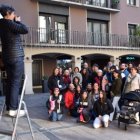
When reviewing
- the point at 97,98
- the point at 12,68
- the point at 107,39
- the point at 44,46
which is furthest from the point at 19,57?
the point at 107,39


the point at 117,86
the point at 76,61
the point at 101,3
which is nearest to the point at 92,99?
the point at 117,86

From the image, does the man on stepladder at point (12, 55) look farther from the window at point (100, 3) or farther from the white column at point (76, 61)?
the window at point (100, 3)

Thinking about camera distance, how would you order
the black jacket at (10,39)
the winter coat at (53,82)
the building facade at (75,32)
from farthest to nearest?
1. the building facade at (75,32)
2. the winter coat at (53,82)
3. the black jacket at (10,39)

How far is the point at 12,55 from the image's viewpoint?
175 inches

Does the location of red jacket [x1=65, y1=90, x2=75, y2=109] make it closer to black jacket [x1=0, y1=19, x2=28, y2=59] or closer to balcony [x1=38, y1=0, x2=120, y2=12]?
black jacket [x1=0, y1=19, x2=28, y2=59]

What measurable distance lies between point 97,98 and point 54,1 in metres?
12.9

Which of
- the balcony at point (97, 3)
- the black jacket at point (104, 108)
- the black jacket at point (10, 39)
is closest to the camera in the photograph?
the black jacket at point (10, 39)

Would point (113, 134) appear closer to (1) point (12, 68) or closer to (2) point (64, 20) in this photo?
(1) point (12, 68)

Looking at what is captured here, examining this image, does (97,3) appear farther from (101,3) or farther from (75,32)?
(75,32)

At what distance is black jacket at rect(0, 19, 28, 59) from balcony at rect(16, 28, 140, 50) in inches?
571

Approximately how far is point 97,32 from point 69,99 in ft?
45.4

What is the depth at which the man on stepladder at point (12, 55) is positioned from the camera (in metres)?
4.43

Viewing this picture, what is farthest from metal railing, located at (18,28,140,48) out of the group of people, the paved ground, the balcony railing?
the paved ground

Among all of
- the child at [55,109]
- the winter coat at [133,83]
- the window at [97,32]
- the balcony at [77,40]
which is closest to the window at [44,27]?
the balcony at [77,40]
